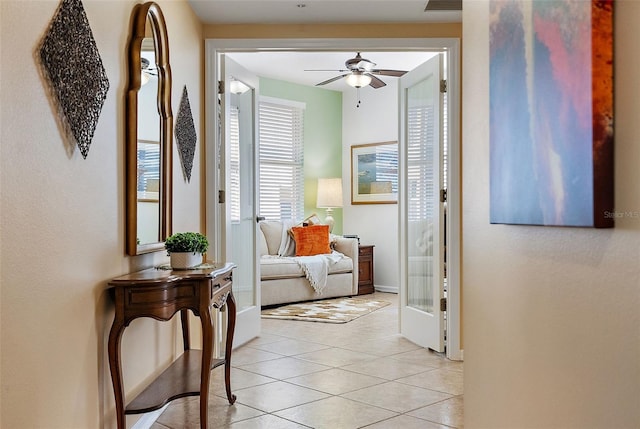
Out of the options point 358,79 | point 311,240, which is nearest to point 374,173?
point 311,240

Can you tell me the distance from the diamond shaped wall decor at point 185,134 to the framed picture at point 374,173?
4229 mm

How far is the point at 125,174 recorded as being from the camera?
254 centimetres

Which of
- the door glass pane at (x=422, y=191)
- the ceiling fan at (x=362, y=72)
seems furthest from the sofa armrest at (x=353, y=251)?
the door glass pane at (x=422, y=191)

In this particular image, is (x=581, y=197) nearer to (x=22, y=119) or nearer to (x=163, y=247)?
(x=22, y=119)

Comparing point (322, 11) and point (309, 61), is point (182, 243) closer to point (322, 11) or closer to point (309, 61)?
point (322, 11)

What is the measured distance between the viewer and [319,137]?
8086 millimetres

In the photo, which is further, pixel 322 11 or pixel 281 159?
pixel 281 159

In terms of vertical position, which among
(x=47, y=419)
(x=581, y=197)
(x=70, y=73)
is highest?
(x=70, y=73)

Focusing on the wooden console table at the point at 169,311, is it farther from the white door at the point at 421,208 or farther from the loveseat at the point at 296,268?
Result: the loveseat at the point at 296,268

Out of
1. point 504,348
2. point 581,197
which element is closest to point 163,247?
point 504,348

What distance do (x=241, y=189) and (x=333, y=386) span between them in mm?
1774

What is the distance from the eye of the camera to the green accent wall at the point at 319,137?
796 centimetres

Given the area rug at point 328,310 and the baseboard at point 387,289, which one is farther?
the baseboard at point 387,289

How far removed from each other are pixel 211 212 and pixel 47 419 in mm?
2368
